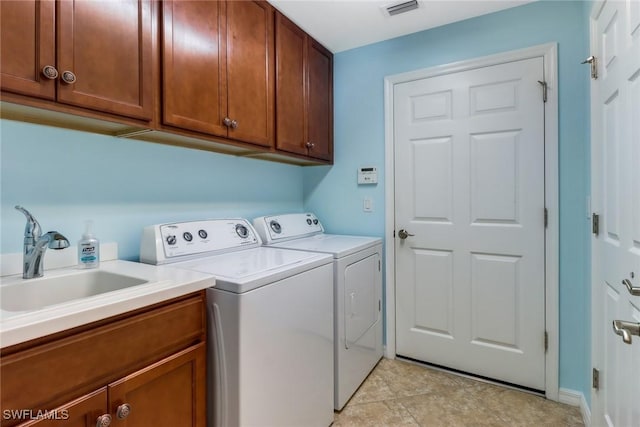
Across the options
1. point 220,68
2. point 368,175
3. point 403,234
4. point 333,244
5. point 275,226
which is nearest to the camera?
point 220,68

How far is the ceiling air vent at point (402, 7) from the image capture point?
6.29ft

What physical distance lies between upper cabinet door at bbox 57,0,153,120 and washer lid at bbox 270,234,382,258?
108 cm

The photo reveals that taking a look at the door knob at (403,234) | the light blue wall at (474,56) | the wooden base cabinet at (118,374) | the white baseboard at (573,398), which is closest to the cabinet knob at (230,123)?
the wooden base cabinet at (118,374)

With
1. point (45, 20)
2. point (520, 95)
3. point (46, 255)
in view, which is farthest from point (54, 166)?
point (520, 95)

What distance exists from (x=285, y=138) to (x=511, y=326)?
187 cm

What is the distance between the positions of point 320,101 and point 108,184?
60.7 inches

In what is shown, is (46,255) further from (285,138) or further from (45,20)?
(285,138)

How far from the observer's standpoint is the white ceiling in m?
1.93

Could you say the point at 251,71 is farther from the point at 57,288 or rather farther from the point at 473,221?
the point at 473,221

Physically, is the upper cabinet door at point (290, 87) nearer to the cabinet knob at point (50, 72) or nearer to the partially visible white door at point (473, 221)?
the partially visible white door at point (473, 221)

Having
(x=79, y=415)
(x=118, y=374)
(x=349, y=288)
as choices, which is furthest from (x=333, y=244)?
(x=79, y=415)

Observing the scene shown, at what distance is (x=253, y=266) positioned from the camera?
1387mm

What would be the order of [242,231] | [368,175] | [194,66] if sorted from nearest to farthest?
[194,66] < [242,231] < [368,175]

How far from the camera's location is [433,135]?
2.22 m
